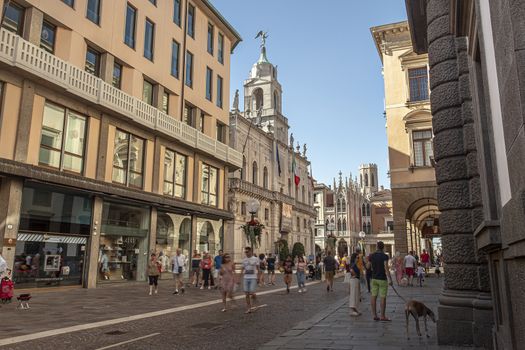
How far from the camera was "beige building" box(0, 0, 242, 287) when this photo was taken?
53.9 ft

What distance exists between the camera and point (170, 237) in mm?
25578

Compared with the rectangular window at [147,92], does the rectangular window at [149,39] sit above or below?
above

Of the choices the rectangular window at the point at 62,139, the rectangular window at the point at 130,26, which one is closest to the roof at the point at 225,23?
the rectangular window at the point at 130,26

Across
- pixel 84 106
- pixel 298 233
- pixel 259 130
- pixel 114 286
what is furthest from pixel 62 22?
pixel 298 233

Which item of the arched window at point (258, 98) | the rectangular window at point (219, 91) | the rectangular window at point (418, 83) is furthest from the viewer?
the arched window at point (258, 98)

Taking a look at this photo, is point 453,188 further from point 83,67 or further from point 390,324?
point 83,67

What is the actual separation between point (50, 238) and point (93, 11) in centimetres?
1078

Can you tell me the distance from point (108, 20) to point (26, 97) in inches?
270

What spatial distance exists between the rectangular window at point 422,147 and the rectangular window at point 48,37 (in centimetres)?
2036

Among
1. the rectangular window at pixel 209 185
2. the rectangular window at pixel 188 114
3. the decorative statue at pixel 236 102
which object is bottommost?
the rectangular window at pixel 209 185

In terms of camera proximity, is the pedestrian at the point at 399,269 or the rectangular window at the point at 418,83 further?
the rectangular window at the point at 418,83

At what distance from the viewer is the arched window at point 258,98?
2363 inches

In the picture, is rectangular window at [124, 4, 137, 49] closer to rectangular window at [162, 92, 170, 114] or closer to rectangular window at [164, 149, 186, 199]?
rectangular window at [162, 92, 170, 114]

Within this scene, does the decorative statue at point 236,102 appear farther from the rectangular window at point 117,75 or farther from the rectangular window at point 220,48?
the rectangular window at point 117,75
